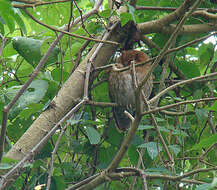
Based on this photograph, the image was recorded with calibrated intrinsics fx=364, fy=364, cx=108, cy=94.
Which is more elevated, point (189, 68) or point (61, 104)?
point (189, 68)

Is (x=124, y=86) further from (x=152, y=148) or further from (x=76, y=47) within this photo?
(x=152, y=148)

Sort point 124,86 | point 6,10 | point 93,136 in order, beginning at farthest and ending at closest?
point 124,86, point 93,136, point 6,10

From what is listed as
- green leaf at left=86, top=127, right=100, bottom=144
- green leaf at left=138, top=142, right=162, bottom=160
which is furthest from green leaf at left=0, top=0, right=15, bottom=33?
green leaf at left=138, top=142, right=162, bottom=160

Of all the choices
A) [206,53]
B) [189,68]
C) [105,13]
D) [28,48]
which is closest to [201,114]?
[189,68]

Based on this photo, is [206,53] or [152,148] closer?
[152,148]

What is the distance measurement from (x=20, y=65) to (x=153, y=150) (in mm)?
1045

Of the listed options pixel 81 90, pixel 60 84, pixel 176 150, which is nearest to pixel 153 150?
pixel 176 150

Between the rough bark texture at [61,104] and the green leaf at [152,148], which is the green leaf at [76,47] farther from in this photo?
the green leaf at [152,148]

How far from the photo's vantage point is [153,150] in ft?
5.22

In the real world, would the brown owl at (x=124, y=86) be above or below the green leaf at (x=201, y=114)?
above

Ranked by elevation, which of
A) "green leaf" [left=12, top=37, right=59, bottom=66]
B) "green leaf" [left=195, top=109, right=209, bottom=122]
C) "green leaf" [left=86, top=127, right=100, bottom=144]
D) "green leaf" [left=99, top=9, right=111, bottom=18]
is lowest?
"green leaf" [left=86, top=127, right=100, bottom=144]

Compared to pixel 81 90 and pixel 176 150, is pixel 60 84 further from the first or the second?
pixel 176 150

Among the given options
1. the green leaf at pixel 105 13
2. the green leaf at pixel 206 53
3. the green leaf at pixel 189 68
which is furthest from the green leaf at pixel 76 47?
the green leaf at pixel 206 53

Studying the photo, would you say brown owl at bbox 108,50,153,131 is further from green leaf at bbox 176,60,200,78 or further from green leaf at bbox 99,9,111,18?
green leaf at bbox 99,9,111,18
